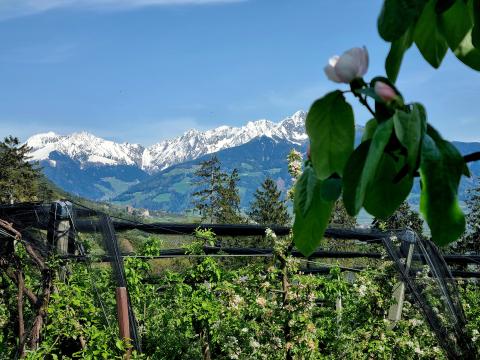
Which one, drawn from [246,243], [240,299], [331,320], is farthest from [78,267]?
[246,243]

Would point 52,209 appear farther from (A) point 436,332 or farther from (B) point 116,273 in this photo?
A: (A) point 436,332

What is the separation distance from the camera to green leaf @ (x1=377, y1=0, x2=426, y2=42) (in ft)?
1.41

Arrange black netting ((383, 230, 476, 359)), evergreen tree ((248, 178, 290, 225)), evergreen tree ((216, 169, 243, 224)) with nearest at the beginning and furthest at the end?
black netting ((383, 230, 476, 359)) → evergreen tree ((248, 178, 290, 225)) → evergreen tree ((216, 169, 243, 224))

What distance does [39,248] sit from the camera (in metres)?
5.30

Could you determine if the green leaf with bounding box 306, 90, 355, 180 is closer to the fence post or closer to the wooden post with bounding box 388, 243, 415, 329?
the fence post

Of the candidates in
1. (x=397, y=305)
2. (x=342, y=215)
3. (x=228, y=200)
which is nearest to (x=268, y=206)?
(x=228, y=200)

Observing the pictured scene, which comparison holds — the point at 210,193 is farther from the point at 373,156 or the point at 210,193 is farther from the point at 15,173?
the point at 373,156

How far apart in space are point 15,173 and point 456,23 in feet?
139

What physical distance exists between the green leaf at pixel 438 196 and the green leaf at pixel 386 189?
0.24 ft

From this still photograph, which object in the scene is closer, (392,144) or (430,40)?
(392,144)

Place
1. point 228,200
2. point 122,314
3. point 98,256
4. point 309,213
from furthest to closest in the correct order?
point 228,200
point 98,256
point 122,314
point 309,213

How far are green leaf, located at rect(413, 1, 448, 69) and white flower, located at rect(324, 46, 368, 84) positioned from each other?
10 centimetres

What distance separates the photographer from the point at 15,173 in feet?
132

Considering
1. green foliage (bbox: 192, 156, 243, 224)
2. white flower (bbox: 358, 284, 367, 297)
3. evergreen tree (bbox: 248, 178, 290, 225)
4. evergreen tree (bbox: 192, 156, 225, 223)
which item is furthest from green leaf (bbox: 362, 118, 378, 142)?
evergreen tree (bbox: 192, 156, 225, 223)
